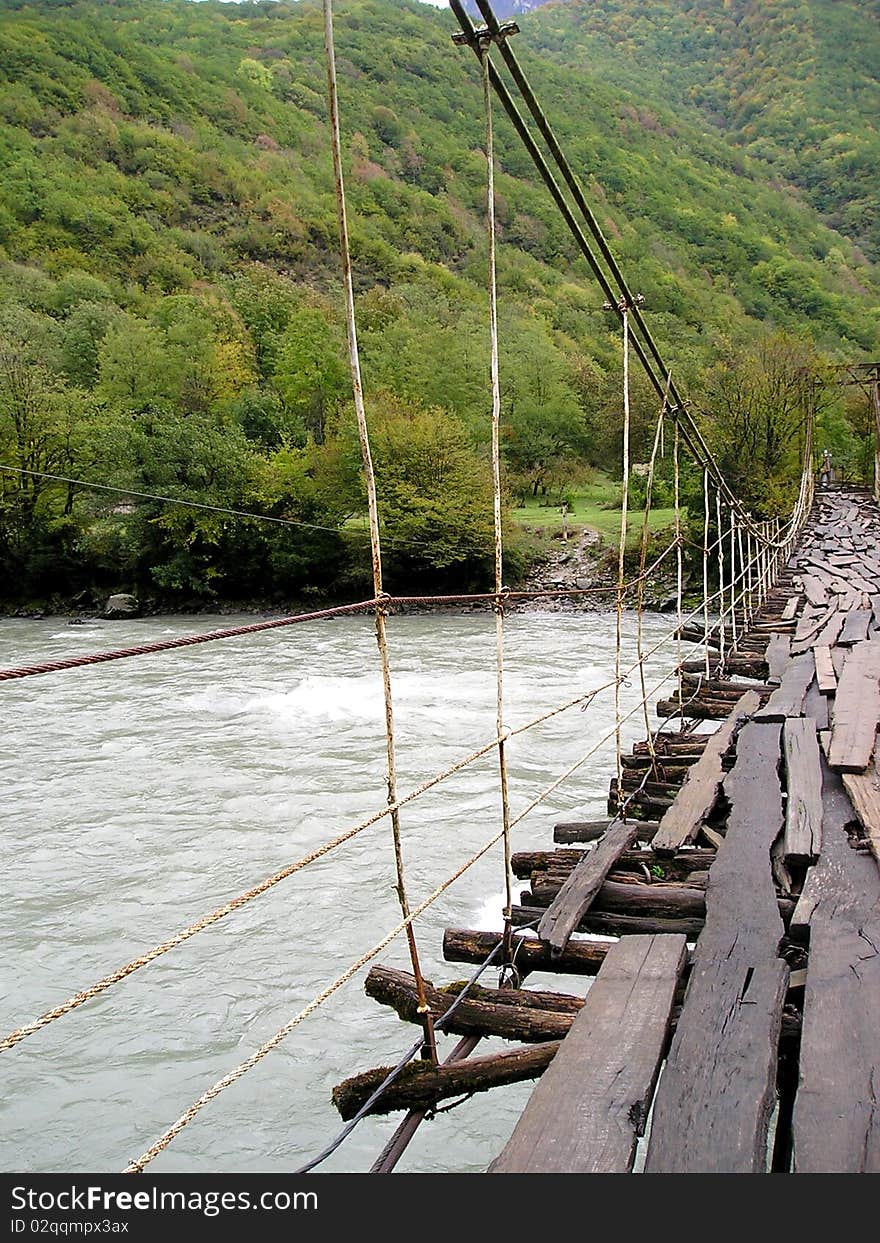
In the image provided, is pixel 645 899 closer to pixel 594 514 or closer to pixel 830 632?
pixel 830 632

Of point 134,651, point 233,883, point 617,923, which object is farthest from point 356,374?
point 233,883

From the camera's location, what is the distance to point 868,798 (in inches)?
107

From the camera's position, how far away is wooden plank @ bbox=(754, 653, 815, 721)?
13.2 ft

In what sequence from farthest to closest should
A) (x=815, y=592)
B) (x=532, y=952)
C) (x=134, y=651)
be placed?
1. (x=815, y=592)
2. (x=532, y=952)
3. (x=134, y=651)

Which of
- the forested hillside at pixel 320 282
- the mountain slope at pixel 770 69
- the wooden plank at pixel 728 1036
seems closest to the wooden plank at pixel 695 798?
the wooden plank at pixel 728 1036

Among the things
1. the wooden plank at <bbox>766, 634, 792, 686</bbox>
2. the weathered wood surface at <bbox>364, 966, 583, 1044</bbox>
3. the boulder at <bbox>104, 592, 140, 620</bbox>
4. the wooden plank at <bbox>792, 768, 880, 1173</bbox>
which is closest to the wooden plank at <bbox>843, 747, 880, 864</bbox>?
the wooden plank at <bbox>792, 768, 880, 1173</bbox>

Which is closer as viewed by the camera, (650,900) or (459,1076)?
(459,1076)

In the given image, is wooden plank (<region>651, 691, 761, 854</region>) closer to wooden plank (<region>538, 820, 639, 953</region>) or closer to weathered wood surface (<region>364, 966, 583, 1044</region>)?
wooden plank (<region>538, 820, 639, 953</region>)

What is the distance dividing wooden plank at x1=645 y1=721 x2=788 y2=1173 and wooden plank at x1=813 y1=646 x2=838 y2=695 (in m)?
2.17

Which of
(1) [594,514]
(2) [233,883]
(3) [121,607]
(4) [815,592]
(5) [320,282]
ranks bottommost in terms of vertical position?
(2) [233,883]

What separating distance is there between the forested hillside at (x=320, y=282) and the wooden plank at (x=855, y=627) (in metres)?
12.2

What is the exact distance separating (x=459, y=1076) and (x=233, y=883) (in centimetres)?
355
